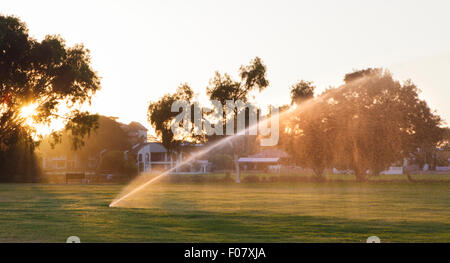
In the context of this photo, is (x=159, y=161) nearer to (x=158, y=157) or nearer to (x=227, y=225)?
(x=158, y=157)

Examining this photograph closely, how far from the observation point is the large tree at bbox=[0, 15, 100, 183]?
56875mm

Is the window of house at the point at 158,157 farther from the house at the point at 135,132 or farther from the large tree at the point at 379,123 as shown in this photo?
the large tree at the point at 379,123

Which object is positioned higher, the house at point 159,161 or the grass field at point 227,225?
the house at point 159,161

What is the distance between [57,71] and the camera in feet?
196

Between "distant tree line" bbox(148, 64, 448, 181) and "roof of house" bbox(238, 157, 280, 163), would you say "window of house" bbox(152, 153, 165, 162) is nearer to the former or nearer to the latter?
"roof of house" bbox(238, 157, 280, 163)

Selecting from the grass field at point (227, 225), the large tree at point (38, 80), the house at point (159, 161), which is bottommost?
the grass field at point (227, 225)

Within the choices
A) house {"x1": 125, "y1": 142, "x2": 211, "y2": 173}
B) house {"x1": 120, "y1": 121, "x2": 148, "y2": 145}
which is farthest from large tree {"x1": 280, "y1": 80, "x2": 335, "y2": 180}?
house {"x1": 120, "y1": 121, "x2": 148, "y2": 145}

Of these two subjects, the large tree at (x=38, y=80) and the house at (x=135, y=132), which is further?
the house at (x=135, y=132)

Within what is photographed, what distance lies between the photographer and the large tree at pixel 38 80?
5688 cm

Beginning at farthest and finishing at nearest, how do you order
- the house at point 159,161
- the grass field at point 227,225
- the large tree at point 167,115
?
the house at point 159,161
the large tree at point 167,115
the grass field at point 227,225

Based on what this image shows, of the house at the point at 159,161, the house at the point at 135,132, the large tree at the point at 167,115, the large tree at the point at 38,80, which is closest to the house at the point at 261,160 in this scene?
the house at the point at 159,161

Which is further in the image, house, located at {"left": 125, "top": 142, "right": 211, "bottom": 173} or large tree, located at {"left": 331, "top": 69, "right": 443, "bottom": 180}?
house, located at {"left": 125, "top": 142, "right": 211, "bottom": 173}

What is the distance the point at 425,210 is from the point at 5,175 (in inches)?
2437

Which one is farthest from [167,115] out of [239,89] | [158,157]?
[158,157]
